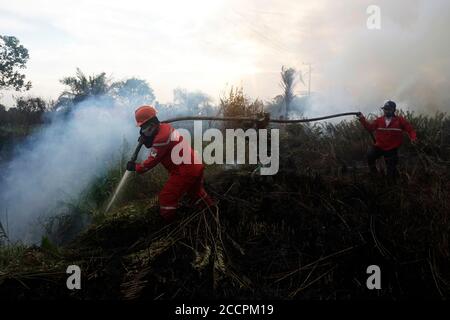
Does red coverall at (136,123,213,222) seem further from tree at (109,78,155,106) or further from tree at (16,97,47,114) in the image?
tree at (16,97,47,114)

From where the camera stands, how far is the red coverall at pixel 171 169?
5.52 meters

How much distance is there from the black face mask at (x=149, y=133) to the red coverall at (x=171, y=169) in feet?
0.35

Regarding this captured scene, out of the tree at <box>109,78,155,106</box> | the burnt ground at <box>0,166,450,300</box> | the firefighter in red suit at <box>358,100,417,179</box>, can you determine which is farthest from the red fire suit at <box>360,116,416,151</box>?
the tree at <box>109,78,155,106</box>

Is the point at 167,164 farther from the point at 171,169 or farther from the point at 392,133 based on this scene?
the point at 392,133

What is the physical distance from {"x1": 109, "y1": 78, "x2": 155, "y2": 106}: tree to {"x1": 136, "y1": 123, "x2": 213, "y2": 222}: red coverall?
7.49 metres

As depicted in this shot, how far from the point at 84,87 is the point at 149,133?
27.6 feet

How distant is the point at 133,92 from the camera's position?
618 inches

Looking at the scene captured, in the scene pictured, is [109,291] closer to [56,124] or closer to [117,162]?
[117,162]

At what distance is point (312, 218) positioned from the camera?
5.34 metres

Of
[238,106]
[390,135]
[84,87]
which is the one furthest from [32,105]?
[390,135]

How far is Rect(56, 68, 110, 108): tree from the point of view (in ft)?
41.9
